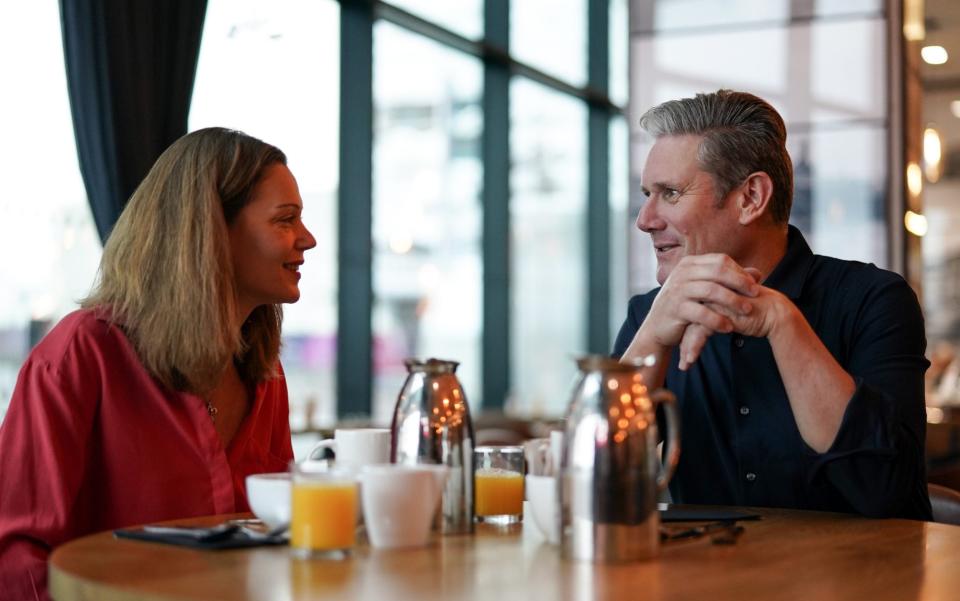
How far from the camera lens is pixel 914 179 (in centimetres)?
603

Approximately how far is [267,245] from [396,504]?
87 cm

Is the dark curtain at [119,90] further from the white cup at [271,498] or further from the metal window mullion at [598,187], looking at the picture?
Answer: the metal window mullion at [598,187]

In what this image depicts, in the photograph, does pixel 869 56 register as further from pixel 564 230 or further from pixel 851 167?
pixel 564 230

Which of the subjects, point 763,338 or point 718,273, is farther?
point 763,338

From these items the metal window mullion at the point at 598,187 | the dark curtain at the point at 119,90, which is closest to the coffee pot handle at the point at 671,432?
the dark curtain at the point at 119,90

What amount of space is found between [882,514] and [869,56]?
168 inches

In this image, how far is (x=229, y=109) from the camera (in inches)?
200

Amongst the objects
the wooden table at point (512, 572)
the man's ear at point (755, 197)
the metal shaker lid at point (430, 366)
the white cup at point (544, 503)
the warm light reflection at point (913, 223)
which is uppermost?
the warm light reflection at point (913, 223)

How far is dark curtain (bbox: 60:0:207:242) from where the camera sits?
11.7 feet

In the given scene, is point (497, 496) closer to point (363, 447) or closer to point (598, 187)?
point (363, 447)

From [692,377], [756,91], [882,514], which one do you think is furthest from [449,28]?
[882,514]

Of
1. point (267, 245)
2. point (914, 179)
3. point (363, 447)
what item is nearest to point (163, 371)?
point (267, 245)

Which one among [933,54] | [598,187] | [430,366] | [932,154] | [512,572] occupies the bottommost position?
[512,572]

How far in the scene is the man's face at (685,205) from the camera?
7.78ft
